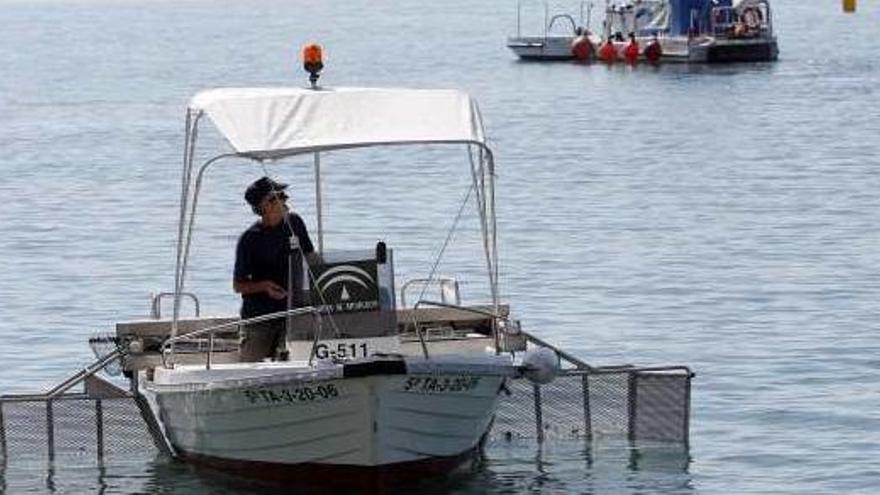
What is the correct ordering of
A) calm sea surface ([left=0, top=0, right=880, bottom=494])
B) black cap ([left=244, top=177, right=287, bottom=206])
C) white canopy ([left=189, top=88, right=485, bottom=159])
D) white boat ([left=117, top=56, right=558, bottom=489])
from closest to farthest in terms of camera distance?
white boat ([left=117, top=56, right=558, bottom=489]) → white canopy ([left=189, top=88, right=485, bottom=159]) → black cap ([left=244, top=177, right=287, bottom=206]) → calm sea surface ([left=0, top=0, right=880, bottom=494])

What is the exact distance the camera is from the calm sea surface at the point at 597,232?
26.1 meters

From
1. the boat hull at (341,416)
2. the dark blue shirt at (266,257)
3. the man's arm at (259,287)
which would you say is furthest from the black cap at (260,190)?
the boat hull at (341,416)

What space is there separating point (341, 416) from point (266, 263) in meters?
1.85

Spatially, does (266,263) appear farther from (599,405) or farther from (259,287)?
(599,405)

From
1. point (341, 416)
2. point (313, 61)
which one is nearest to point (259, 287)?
point (341, 416)

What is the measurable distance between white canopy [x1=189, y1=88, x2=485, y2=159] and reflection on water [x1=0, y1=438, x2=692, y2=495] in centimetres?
275

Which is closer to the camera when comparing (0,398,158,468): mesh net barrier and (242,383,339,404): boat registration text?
(242,383,339,404): boat registration text

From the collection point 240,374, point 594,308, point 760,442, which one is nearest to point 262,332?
point 240,374

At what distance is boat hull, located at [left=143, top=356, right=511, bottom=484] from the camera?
21.2 m

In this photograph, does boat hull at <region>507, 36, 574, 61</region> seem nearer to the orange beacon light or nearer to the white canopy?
the orange beacon light

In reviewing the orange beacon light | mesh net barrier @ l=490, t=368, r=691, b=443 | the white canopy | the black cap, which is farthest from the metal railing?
mesh net barrier @ l=490, t=368, r=691, b=443

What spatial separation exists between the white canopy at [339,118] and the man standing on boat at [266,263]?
0.50 m

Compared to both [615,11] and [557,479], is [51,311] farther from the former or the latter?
[615,11]

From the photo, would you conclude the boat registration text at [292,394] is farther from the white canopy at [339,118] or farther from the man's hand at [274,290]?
the white canopy at [339,118]
